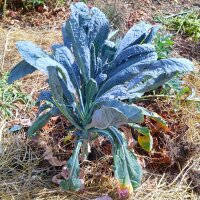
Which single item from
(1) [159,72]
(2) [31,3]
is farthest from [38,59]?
(2) [31,3]

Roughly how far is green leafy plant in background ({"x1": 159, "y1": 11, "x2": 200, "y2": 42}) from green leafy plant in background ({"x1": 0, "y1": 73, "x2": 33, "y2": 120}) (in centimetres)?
143

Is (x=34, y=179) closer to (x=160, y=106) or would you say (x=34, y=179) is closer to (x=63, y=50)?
(x=63, y=50)

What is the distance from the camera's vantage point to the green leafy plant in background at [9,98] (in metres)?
2.15

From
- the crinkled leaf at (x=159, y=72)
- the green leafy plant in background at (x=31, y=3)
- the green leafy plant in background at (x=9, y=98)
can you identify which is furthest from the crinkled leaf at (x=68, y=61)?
the green leafy plant in background at (x=31, y=3)

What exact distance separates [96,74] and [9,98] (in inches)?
27.0

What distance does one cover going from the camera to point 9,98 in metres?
2.23

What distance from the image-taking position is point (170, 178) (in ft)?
6.49

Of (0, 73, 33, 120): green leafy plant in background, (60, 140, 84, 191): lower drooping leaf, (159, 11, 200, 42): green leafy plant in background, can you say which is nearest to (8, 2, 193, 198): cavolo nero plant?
(60, 140, 84, 191): lower drooping leaf

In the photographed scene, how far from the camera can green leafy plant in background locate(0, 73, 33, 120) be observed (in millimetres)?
2146

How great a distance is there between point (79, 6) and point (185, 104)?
934 mm

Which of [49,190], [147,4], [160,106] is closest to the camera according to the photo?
[49,190]

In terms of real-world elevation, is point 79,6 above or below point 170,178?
above

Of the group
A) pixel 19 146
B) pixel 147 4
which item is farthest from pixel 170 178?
pixel 147 4

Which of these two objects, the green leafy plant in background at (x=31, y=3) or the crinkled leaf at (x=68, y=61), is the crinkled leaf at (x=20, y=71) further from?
the green leafy plant in background at (x=31, y=3)
